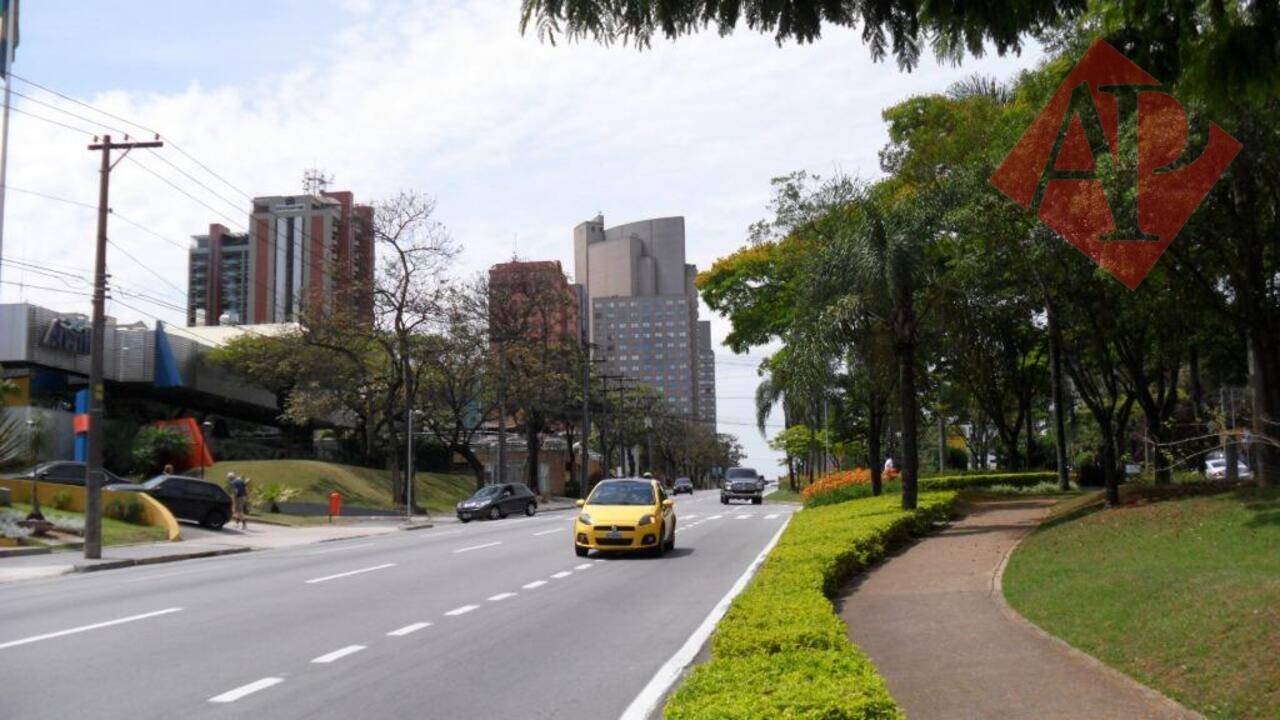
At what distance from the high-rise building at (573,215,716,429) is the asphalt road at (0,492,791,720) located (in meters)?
115

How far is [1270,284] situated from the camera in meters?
20.2

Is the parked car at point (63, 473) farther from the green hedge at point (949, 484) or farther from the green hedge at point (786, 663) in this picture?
the green hedge at point (786, 663)

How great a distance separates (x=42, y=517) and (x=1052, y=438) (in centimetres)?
5832

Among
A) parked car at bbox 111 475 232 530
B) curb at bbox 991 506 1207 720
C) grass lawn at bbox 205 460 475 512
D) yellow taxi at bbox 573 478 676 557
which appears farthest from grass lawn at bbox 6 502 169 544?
curb at bbox 991 506 1207 720

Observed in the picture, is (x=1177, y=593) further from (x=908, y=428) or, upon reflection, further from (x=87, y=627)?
(x=908, y=428)

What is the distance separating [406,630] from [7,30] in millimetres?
6996

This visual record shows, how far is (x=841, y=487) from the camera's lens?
3506 cm

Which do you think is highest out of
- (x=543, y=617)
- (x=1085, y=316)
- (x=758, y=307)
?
(x=758, y=307)

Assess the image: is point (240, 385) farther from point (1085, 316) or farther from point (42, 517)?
point (1085, 316)

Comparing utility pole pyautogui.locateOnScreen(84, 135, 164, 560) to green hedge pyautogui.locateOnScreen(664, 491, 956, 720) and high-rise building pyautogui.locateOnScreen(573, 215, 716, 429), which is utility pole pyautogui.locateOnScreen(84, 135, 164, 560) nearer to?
green hedge pyautogui.locateOnScreen(664, 491, 956, 720)

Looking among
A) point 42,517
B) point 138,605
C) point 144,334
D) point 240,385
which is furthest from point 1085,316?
point 240,385

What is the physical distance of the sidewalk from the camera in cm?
2054

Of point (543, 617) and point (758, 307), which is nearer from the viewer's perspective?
point (543, 617)

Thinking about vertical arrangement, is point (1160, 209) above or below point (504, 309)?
below
